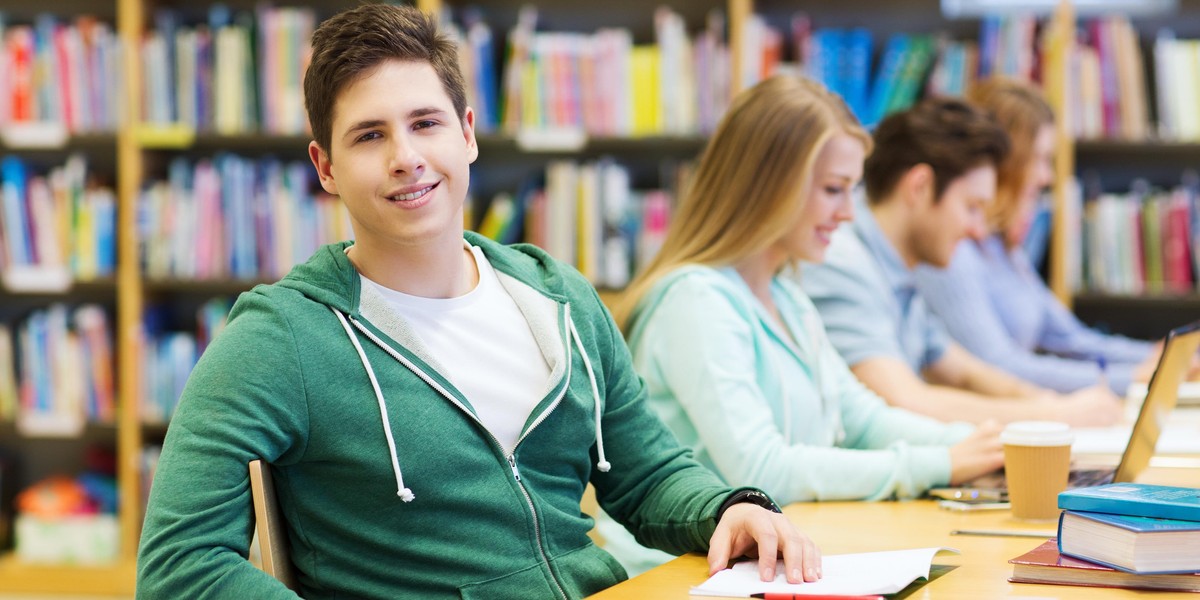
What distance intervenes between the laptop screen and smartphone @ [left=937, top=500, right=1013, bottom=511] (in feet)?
0.52

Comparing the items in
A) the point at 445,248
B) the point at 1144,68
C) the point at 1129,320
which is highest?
the point at 1144,68

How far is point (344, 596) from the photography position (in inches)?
53.7

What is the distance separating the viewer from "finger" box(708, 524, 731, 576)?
135 centimetres

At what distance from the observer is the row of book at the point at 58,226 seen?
4.00 meters

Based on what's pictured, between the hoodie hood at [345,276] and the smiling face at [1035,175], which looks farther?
the smiling face at [1035,175]

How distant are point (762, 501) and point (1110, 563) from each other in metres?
→ 0.36

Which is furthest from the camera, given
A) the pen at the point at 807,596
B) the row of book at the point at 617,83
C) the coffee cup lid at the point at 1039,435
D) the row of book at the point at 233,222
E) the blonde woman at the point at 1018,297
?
the row of book at the point at 233,222

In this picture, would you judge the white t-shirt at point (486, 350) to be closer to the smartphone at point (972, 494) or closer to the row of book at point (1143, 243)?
the smartphone at point (972, 494)

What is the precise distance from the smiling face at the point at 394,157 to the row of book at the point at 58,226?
288 cm

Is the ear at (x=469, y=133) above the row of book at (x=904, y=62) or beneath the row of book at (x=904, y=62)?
beneath

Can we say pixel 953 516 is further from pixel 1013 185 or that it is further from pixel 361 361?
pixel 1013 185

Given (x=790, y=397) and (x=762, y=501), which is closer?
(x=762, y=501)

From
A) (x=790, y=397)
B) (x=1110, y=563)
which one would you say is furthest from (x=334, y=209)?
(x=1110, y=563)

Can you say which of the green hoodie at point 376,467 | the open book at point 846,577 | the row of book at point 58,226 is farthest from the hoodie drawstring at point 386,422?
the row of book at point 58,226
